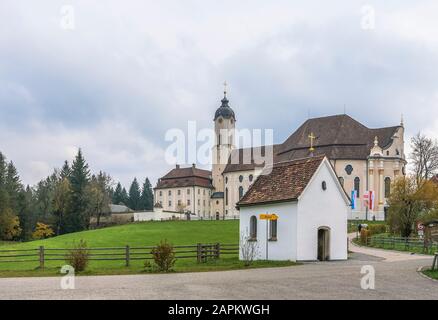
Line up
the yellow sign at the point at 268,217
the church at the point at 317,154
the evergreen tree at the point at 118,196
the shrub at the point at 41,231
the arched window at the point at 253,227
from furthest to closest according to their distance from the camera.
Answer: the evergreen tree at the point at 118,196 → the shrub at the point at 41,231 → the church at the point at 317,154 → the arched window at the point at 253,227 → the yellow sign at the point at 268,217

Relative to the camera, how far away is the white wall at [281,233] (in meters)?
28.8

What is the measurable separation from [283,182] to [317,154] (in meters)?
54.2

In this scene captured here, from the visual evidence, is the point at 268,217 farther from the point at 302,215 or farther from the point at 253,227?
the point at 253,227

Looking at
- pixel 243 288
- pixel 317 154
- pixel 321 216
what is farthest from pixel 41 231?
pixel 243 288

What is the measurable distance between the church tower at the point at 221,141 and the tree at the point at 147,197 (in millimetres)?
42924

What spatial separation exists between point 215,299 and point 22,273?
42.2 ft

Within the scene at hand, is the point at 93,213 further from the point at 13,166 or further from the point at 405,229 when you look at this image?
the point at 405,229

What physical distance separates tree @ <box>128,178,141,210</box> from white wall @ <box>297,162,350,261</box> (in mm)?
120852

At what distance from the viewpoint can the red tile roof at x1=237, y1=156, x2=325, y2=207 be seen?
29.5 meters

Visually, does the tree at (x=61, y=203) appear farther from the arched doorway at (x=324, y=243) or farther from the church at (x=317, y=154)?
the arched doorway at (x=324, y=243)

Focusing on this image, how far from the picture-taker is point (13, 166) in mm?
98375

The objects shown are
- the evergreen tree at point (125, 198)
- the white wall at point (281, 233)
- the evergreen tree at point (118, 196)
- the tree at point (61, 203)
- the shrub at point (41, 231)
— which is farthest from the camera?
the evergreen tree at point (125, 198)

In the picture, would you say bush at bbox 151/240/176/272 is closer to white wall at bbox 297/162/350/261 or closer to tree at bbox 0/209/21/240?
white wall at bbox 297/162/350/261

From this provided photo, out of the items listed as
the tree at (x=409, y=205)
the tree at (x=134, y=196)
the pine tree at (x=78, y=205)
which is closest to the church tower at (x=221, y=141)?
the pine tree at (x=78, y=205)
